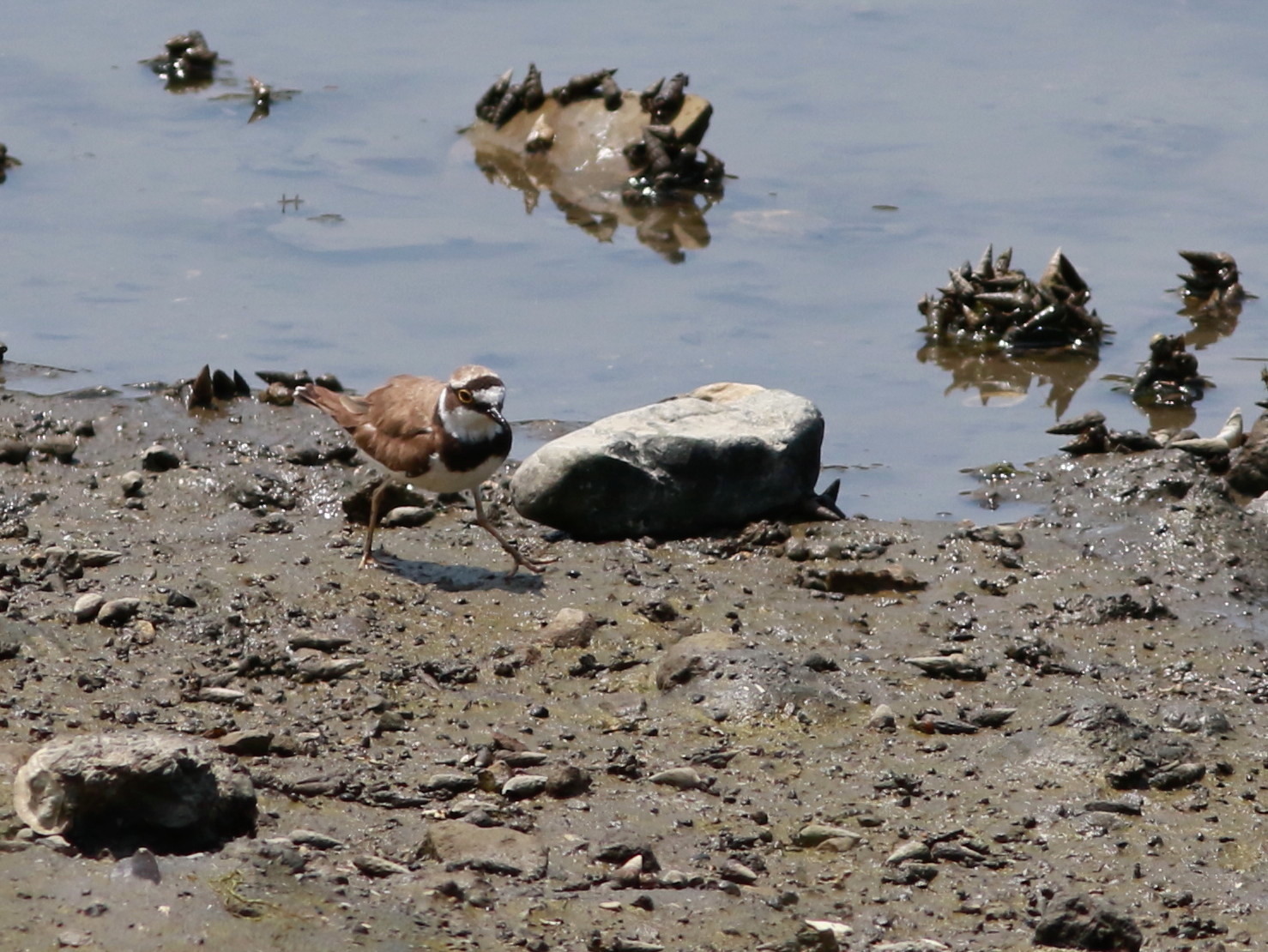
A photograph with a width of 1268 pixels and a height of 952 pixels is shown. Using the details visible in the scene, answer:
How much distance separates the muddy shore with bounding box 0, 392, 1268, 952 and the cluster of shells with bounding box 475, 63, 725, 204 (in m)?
5.84

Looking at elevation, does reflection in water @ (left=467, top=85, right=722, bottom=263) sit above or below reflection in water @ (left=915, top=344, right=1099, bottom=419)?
above

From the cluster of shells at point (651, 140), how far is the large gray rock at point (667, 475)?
607cm

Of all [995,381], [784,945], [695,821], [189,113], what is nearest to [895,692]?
[695,821]

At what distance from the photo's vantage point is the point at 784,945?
502 centimetres

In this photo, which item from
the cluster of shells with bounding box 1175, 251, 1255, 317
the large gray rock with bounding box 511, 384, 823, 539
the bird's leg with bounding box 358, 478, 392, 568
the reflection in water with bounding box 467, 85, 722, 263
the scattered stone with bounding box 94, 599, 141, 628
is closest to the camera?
the scattered stone with bounding box 94, 599, 141, 628

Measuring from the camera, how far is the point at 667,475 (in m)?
8.98

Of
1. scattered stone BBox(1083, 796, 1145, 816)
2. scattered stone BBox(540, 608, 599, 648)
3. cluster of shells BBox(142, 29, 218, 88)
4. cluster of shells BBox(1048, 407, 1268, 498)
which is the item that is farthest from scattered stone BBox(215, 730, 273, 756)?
cluster of shells BBox(142, 29, 218, 88)

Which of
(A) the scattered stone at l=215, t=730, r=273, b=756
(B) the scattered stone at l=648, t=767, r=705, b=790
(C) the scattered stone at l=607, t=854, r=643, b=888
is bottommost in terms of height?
(B) the scattered stone at l=648, t=767, r=705, b=790

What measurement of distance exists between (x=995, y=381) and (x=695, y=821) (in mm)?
6619

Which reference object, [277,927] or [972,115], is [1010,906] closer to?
[277,927]

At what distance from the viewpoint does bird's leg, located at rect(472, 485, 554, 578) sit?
27.4 ft

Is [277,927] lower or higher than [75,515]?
higher

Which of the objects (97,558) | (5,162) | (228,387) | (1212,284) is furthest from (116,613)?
(5,162)

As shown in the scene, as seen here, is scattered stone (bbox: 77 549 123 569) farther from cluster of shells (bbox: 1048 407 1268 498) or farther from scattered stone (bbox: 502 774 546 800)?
cluster of shells (bbox: 1048 407 1268 498)
